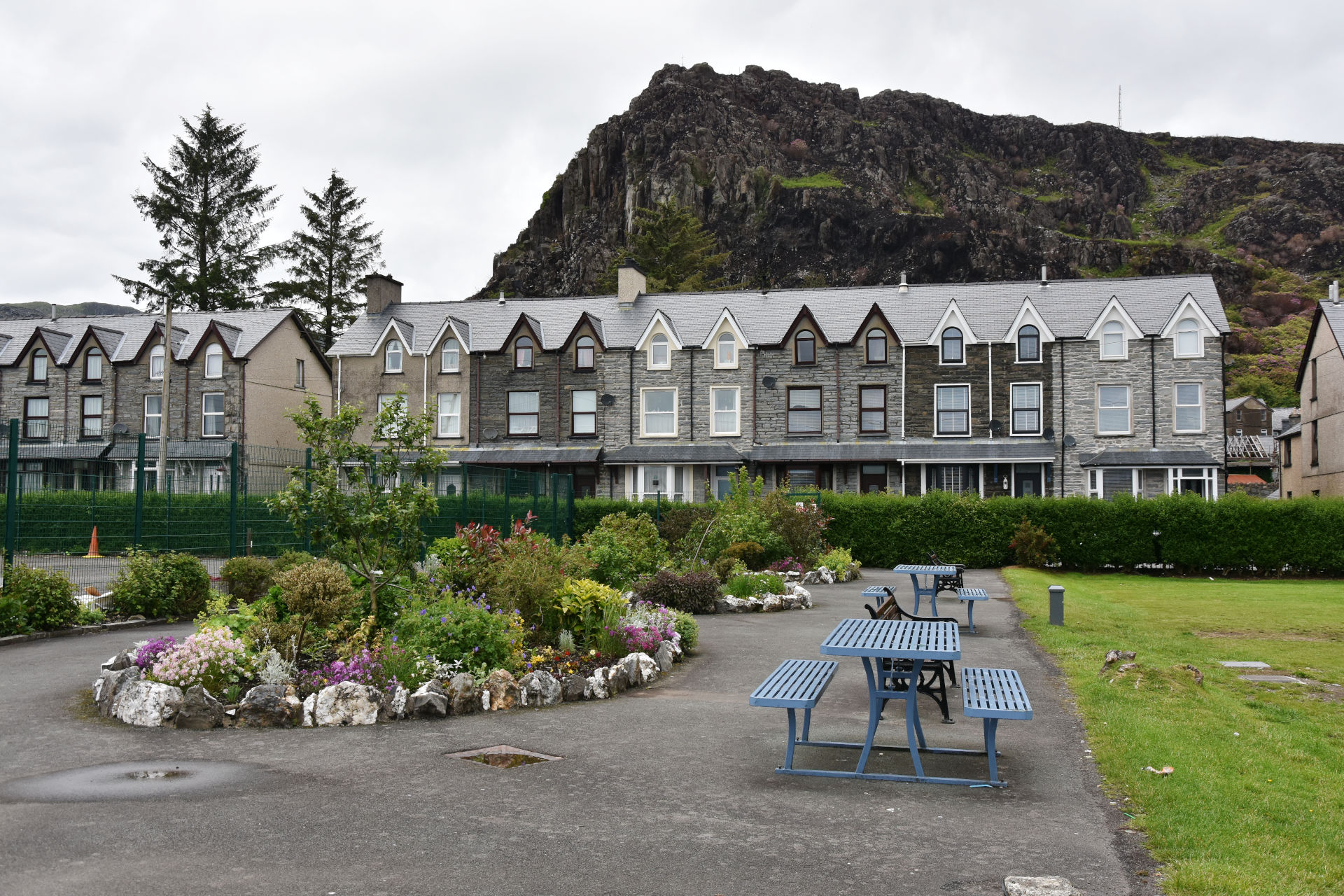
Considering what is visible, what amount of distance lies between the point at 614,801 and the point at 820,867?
1749 millimetres

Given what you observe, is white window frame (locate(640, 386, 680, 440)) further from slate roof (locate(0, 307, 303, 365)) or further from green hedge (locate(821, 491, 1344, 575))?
slate roof (locate(0, 307, 303, 365))

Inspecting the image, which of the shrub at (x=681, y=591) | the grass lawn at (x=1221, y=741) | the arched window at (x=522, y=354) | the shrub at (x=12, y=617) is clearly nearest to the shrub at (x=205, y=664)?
the shrub at (x=12, y=617)

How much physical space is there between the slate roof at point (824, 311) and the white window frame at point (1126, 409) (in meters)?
2.24

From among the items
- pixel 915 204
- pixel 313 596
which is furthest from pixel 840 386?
pixel 915 204

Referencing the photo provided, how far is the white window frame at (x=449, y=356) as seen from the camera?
1745 inches

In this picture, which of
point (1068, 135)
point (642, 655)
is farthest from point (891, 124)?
point (642, 655)

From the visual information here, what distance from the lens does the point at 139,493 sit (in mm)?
16781

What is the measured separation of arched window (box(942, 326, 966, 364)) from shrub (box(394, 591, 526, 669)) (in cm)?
3350

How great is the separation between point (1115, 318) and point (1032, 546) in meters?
14.5

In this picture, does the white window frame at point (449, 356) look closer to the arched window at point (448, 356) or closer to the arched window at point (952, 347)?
the arched window at point (448, 356)

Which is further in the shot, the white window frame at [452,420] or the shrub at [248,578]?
the white window frame at [452,420]

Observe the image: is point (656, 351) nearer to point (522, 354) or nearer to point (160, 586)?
point (522, 354)

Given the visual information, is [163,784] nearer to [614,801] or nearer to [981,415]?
[614,801]

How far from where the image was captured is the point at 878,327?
1642 inches
